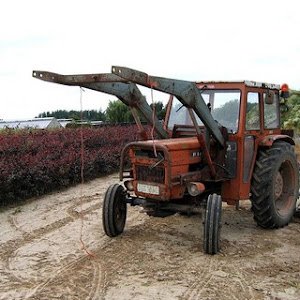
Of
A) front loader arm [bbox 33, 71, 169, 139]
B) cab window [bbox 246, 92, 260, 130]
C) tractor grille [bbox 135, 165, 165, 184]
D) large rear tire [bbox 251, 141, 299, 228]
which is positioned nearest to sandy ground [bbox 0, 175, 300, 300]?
large rear tire [bbox 251, 141, 299, 228]

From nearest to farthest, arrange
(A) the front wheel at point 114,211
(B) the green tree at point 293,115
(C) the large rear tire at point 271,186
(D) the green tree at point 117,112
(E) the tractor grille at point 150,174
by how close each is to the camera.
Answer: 1. (E) the tractor grille at point 150,174
2. (A) the front wheel at point 114,211
3. (C) the large rear tire at point 271,186
4. (B) the green tree at point 293,115
5. (D) the green tree at point 117,112

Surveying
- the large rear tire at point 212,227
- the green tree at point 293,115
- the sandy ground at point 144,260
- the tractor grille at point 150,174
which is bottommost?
the sandy ground at point 144,260

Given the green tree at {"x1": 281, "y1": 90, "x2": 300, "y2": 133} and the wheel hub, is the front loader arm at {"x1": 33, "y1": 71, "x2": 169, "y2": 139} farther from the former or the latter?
the green tree at {"x1": 281, "y1": 90, "x2": 300, "y2": 133}

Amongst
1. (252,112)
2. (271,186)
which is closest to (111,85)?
(252,112)

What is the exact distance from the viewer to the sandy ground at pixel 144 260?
14.3 ft

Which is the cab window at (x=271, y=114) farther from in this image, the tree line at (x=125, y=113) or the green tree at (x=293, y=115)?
the green tree at (x=293, y=115)

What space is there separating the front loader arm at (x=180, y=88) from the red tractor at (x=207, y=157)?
12 mm

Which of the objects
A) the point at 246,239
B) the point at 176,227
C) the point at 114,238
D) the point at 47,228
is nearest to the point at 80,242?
the point at 114,238

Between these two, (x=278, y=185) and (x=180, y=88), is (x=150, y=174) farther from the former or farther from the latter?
(x=278, y=185)

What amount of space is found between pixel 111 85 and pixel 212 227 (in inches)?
84.3

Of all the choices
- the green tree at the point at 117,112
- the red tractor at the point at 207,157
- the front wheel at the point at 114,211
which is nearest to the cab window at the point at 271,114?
the red tractor at the point at 207,157

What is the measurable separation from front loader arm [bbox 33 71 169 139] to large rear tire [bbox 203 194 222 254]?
1455 millimetres

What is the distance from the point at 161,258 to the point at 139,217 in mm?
1977

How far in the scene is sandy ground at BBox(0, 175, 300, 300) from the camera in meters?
4.36
